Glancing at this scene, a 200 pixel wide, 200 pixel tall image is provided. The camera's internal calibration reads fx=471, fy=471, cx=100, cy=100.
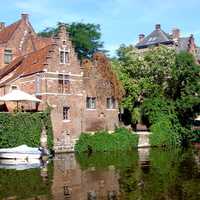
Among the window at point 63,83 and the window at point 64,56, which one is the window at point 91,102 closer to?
the window at point 63,83

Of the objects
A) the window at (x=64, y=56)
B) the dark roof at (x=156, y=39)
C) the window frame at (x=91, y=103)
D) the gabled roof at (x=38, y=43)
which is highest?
the dark roof at (x=156, y=39)

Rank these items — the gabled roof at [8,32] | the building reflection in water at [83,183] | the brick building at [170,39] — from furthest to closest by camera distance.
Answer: the brick building at [170,39] → the gabled roof at [8,32] → the building reflection in water at [83,183]

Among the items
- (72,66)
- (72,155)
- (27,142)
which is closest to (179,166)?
(72,155)

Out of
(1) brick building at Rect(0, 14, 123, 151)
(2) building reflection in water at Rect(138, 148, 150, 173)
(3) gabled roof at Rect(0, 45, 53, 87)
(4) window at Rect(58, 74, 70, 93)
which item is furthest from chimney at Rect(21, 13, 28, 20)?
(2) building reflection in water at Rect(138, 148, 150, 173)

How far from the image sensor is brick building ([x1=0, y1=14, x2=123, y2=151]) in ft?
159

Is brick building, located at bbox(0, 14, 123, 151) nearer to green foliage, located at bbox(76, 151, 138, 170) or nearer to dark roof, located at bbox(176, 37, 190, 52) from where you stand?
green foliage, located at bbox(76, 151, 138, 170)

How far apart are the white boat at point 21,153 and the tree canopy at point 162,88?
747 inches

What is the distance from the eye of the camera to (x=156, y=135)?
54.2 meters

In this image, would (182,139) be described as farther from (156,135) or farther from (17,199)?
(17,199)

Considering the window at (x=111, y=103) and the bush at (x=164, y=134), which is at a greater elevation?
the window at (x=111, y=103)

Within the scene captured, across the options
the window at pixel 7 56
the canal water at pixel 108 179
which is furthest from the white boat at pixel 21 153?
the window at pixel 7 56

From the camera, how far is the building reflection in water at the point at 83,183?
24.2m

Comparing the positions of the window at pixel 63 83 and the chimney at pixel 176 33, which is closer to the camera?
the window at pixel 63 83

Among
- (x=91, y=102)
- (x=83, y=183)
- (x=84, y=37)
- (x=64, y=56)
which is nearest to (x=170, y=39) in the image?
(x=84, y=37)
